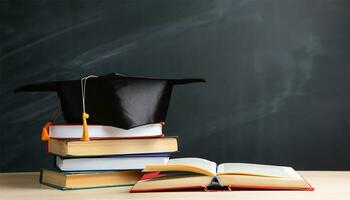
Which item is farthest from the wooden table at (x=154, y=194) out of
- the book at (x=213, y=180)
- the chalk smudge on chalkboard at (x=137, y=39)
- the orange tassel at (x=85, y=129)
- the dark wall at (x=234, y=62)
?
the chalk smudge on chalkboard at (x=137, y=39)

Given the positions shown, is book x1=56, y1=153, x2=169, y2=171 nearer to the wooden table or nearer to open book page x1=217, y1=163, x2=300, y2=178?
the wooden table

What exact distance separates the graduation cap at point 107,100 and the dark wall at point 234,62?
44 centimetres

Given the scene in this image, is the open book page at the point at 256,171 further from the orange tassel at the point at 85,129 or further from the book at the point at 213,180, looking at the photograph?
the orange tassel at the point at 85,129

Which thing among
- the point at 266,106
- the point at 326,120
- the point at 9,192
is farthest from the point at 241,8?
the point at 9,192

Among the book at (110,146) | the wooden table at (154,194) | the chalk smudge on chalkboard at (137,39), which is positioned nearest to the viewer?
the wooden table at (154,194)

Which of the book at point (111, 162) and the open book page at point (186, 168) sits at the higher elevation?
the book at point (111, 162)

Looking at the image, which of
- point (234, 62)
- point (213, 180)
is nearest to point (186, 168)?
point (213, 180)

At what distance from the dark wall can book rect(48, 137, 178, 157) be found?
0.43 meters

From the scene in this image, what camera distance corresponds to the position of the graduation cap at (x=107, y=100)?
144cm

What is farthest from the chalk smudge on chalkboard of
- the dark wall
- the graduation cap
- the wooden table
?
the wooden table

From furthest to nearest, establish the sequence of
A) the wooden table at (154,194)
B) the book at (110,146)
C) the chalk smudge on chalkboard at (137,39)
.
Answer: the chalk smudge on chalkboard at (137,39), the book at (110,146), the wooden table at (154,194)

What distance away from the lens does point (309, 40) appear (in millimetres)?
1950

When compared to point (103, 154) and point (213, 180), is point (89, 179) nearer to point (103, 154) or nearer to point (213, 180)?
point (103, 154)

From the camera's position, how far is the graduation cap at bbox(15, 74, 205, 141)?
144 cm
